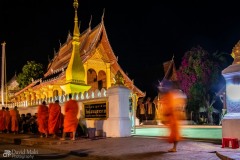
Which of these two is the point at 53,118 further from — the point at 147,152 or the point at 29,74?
the point at 29,74

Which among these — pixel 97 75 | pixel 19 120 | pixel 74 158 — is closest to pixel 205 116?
pixel 97 75

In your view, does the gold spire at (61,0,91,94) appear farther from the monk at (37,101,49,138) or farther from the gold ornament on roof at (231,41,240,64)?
the gold ornament on roof at (231,41,240,64)

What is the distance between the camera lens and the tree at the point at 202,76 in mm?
24047

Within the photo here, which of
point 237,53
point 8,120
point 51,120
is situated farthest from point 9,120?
point 237,53

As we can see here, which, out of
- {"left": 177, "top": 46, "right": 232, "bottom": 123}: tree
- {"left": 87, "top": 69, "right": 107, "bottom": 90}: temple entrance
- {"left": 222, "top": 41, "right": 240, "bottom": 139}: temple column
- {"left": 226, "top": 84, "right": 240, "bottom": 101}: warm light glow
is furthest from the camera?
{"left": 87, "top": 69, "right": 107, "bottom": 90}: temple entrance

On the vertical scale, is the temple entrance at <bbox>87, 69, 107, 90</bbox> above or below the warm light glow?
above

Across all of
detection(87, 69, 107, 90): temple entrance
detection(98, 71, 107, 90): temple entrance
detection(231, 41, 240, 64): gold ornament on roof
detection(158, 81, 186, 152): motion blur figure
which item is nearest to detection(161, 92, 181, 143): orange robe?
detection(158, 81, 186, 152): motion blur figure

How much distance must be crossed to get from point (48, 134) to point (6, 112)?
4801 millimetres

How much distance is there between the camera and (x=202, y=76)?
950 inches

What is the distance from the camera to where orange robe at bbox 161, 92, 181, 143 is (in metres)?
7.23

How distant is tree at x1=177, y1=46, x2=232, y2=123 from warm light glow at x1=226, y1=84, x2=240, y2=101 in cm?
1619

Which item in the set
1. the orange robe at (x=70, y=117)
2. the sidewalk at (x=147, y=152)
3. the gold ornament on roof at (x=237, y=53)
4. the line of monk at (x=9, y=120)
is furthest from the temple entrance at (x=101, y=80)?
the gold ornament on roof at (x=237, y=53)

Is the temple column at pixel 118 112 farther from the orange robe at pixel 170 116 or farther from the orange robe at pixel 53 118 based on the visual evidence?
the orange robe at pixel 170 116

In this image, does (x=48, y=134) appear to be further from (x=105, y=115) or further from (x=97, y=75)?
(x=97, y=75)
